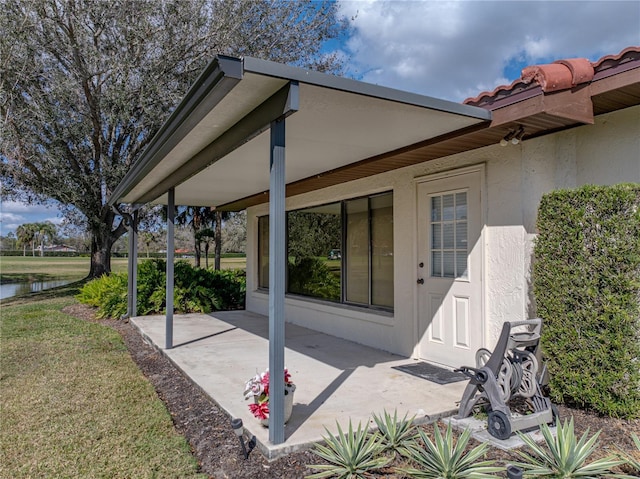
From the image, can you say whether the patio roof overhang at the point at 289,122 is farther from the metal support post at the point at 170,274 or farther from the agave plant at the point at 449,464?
the agave plant at the point at 449,464

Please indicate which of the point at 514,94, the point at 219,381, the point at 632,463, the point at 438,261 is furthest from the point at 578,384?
the point at 219,381

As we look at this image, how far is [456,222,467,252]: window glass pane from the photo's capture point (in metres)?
4.95

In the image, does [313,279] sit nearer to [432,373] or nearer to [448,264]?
[448,264]

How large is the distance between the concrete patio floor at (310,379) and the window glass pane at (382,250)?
78 centimetres

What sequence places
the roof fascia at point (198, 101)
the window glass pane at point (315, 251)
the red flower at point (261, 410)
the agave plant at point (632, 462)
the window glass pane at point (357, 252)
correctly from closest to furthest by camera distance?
1. the agave plant at point (632, 462)
2. the roof fascia at point (198, 101)
3. the red flower at point (261, 410)
4. the window glass pane at point (357, 252)
5. the window glass pane at point (315, 251)

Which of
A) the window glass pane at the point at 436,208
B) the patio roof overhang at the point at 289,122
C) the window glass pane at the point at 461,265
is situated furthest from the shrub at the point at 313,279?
the window glass pane at the point at 461,265

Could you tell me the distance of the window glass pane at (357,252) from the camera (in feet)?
21.6

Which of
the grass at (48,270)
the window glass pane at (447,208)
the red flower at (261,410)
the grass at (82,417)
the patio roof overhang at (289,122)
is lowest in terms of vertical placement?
the grass at (48,270)

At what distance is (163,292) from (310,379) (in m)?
6.19

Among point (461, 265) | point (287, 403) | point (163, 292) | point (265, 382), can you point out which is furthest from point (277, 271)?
point (163, 292)

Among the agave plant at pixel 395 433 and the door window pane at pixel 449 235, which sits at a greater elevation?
the door window pane at pixel 449 235

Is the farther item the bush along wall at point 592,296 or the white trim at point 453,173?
the white trim at point 453,173

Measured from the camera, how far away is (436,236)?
534 centimetres

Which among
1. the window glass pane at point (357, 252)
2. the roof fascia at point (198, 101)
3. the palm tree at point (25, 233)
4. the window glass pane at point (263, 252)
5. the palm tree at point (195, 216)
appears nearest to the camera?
the roof fascia at point (198, 101)
